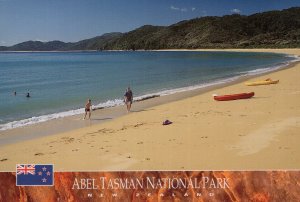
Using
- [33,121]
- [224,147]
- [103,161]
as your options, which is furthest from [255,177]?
[33,121]

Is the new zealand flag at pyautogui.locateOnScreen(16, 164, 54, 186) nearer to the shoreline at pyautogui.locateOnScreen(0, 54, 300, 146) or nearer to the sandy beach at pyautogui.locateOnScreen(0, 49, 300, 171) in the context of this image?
the sandy beach at pyautogui.locateOnScreen(0, 49, 300, 171)

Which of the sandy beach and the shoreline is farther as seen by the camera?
the shoreline

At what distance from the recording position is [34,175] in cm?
326

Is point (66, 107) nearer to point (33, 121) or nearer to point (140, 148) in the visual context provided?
point (33, 121)

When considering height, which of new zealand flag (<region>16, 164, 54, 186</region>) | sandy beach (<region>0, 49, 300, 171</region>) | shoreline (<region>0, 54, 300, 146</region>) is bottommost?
shoreline (<region>0, 54, 300, 146</region>)

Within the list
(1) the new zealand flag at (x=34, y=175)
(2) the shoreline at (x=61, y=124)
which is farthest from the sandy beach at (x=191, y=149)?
(2) the shoreline at (x=61, y=124)

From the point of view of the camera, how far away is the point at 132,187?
3.23 m

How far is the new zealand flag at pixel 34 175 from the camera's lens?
10.6 ft

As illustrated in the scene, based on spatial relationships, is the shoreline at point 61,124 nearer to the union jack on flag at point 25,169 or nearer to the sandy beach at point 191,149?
the sandy beach at point 191,149

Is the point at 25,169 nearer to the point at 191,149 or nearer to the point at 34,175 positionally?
the point at 34,175

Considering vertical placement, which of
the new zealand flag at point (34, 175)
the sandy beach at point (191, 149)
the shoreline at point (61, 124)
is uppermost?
the sandy beach at point (191, 149)

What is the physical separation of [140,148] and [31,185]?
2.79 ft

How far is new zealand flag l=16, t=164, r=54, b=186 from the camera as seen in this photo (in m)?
3.23

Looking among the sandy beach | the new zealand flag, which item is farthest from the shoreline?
the new zealand flag
